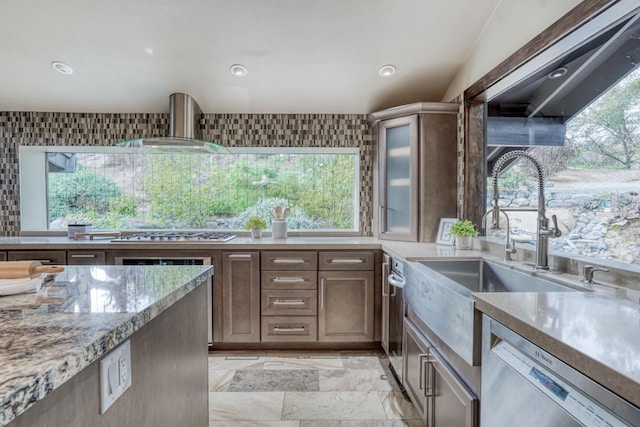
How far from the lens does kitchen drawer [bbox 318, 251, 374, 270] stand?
107 inches

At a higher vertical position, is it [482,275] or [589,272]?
[589,272]

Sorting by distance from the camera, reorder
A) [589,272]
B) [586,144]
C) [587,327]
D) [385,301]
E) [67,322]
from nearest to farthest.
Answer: [67,322] < [587,327] < [589,272] < [586,144] < [385,301]

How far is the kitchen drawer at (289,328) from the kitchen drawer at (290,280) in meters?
0.26

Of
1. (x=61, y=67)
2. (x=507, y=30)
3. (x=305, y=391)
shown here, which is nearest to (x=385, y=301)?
(x=305, y=391)

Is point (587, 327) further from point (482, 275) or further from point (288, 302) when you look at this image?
point (288, 302)

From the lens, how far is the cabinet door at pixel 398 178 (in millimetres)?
2773

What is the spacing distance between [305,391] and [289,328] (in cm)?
61

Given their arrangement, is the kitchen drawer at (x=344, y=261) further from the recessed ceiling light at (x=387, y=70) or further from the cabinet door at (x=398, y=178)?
the recessed ceiling light at (x=387, y=70)

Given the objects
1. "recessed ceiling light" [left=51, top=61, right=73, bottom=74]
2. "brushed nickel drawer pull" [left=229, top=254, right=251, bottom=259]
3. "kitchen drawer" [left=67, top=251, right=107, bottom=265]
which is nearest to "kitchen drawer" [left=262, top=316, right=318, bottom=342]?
"brushed nickel drawer pull" [left=229, top=254, right=251, bottom=259]

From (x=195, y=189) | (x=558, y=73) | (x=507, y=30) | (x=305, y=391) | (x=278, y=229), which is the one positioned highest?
(x=507, y=30)

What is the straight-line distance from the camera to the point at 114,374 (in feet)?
2.39

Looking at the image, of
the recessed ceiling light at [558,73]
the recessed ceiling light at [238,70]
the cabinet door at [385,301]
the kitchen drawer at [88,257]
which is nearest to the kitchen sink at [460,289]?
the cabinet door at [385,301]

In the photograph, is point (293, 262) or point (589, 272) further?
point (293, 262)

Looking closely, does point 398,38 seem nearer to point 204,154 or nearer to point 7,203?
point 204,154
